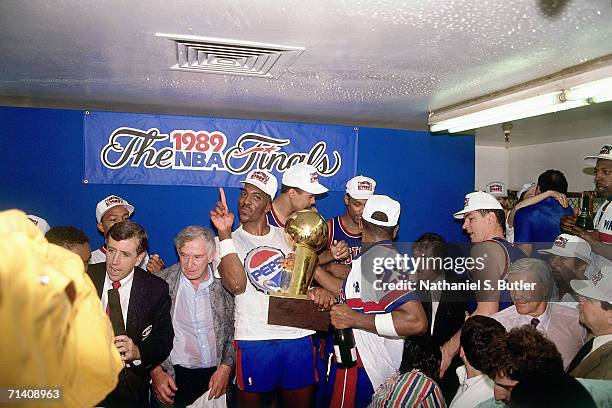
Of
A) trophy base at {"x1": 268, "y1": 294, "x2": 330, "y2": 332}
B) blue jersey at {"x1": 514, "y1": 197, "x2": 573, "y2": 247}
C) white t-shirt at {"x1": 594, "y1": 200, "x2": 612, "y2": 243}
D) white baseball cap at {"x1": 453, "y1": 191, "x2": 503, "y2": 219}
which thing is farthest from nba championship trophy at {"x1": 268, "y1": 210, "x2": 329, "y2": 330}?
blue jersey at {"x1": 514, "y1": 197, "x2": 573, "y2": 247}

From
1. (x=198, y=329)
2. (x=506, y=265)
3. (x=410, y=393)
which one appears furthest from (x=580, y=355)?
(x=198, y=329)

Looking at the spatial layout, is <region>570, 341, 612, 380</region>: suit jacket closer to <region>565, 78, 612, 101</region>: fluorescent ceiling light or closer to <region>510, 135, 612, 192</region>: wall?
<region>565, 78, 612, 101</region>: fluorescent ceiling light

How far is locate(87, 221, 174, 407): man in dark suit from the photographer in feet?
10.7

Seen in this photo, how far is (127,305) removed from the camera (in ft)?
10.8

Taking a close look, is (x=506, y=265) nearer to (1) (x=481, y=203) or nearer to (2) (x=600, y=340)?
(1) (x=481, y=203)

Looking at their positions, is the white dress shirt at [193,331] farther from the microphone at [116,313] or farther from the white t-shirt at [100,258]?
the white t-shirt at [100,258]

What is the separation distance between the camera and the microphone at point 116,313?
3.25 metres

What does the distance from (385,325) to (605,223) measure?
200cm

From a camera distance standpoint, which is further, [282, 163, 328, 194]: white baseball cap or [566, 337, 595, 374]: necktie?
[282, 163, 328, 194]: white baseball cap

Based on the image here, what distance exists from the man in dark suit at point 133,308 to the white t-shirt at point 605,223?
3.14 m

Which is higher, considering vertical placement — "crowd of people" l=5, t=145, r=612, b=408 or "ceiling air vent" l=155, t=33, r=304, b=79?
"ceiling air vent" l=155, t=33, r=304, b=79

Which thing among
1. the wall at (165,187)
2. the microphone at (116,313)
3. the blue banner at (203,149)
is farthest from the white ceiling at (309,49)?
the microphone at (116,313)

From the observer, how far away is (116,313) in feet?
10.7

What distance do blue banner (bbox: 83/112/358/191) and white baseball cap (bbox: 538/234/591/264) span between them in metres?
1.92
